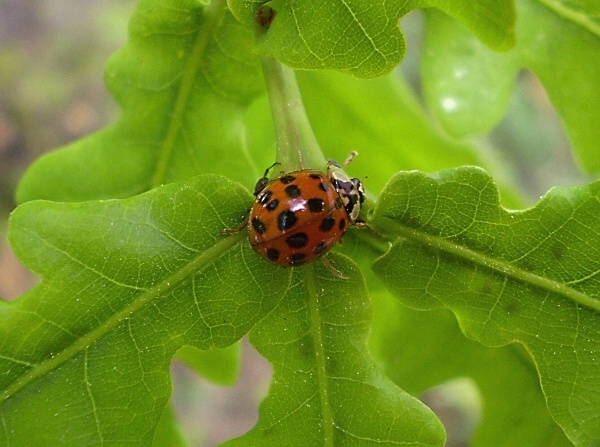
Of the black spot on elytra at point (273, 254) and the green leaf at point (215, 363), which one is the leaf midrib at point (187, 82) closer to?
the green leaf at point (215, 363)

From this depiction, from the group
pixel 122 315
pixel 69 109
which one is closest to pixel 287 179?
pixel 122 315

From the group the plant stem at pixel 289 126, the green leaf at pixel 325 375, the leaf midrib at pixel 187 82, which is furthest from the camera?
the leaf midrib at pixel 187 82

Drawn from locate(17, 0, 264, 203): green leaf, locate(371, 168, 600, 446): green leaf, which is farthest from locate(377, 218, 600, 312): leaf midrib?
locate(17, 0, 264, 203): green leaf

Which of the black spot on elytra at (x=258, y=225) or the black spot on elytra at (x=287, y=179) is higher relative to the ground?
the black spot on elytra at (x=287, y=179)

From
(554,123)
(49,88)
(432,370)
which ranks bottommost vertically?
(554,123)

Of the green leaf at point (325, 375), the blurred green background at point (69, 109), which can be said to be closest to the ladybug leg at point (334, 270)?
the green leaf at point (325, 375)

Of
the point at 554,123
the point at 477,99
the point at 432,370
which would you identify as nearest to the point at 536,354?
the point at 432,370

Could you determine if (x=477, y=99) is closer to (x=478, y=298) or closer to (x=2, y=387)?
(x=478, y=298)
